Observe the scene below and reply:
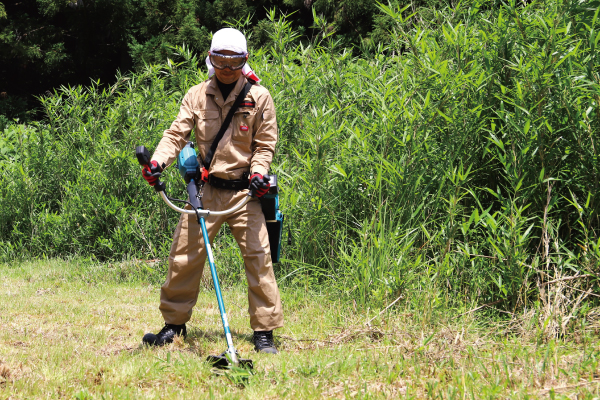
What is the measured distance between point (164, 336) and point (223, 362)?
2.67 feet

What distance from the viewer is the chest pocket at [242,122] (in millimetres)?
4008

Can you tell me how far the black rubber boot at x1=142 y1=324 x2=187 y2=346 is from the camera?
13.4 ft

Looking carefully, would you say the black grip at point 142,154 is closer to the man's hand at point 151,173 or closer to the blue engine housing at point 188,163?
the man's hand at point 151,173

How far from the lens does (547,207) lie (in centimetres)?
431

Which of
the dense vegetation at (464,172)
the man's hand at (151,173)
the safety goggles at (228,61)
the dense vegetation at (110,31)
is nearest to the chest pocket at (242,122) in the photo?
the safety goggles at (228,61)

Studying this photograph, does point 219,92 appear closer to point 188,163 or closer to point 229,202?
point 188,163

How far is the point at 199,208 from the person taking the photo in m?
3.74

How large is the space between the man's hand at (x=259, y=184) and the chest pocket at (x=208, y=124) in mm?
510

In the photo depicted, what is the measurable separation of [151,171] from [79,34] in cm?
1322

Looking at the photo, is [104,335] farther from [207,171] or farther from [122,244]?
[122,244]

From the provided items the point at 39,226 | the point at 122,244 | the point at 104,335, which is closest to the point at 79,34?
the point at 39,226

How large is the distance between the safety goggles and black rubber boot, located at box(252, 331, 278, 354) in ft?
6.06

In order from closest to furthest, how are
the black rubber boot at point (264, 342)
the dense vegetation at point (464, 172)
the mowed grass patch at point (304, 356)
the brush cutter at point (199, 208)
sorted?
1. the mowed grass patch at point (304, 356)
2. the brush cutter at point (199, 208)
3. the black rubber boot at point (264, 342)
4. the dense vegetation at point (464, 172)

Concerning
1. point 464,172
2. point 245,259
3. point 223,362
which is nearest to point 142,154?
point 245,259
